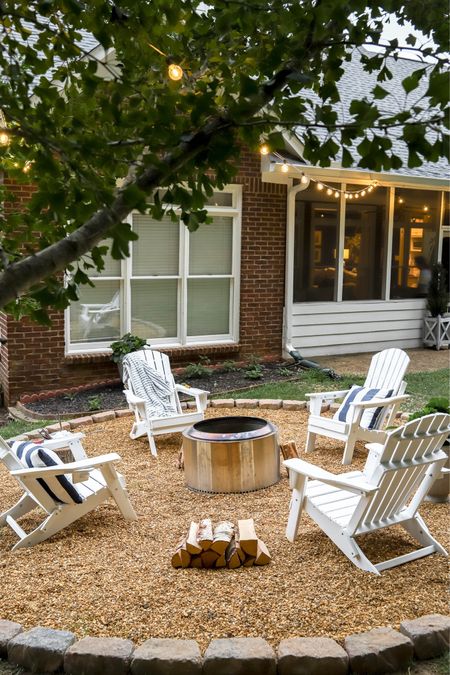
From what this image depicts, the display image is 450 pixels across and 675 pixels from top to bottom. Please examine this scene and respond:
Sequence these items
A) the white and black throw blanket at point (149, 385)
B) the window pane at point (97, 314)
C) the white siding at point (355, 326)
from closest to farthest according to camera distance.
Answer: the white and black throw blanket at point (149, 385)
the window pane at point (97, 314)
the white siding at point (355, 326)

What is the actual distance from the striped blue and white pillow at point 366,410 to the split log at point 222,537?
102 inches

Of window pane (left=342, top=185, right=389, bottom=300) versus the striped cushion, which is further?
window pane (left=342, top=185, right=389, bottom=300)

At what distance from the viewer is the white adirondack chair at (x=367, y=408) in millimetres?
6535

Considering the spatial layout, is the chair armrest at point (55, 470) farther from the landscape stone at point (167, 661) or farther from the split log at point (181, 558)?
the landscape stone at point (167, 661)

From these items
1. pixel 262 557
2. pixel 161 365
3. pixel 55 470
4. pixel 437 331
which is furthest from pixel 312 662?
pixel 437 331

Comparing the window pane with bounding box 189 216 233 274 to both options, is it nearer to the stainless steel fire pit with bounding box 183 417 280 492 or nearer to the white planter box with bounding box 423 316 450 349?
the white planter box with bounding box 423 316 450 349

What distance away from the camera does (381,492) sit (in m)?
4.16

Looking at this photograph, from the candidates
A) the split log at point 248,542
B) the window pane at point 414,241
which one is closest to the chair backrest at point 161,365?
the split log at point 248,542

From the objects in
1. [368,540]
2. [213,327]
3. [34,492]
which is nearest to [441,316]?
[213,327]

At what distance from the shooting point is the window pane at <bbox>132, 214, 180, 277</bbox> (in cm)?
1027

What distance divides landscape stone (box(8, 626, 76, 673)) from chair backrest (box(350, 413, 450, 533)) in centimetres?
182

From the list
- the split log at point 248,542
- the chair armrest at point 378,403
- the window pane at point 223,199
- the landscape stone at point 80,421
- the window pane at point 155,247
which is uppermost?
the window pane at point 223,199

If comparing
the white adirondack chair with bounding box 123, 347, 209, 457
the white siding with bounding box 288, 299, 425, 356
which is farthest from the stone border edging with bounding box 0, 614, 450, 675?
the white siding with bounding box 288, 299, 425, 356

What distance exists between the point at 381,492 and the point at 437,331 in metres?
10.0
